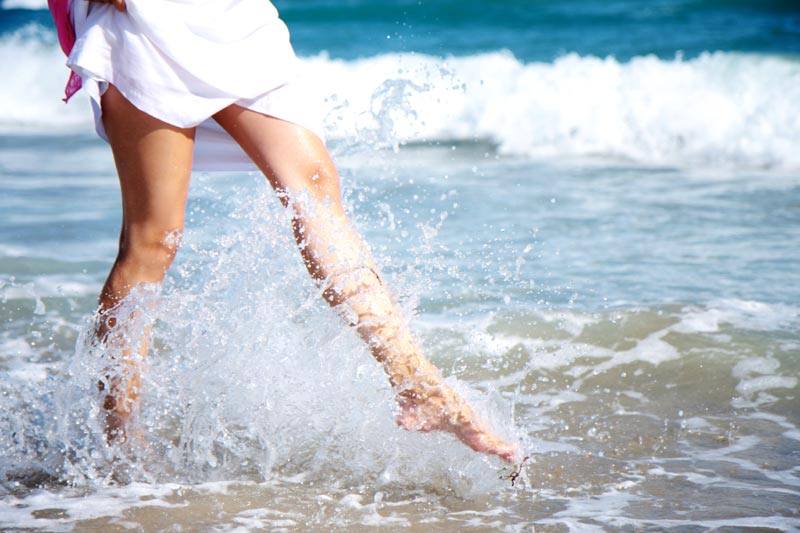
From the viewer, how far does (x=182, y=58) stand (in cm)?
220

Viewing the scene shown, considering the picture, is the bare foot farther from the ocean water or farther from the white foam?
the white foam

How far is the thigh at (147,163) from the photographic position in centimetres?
225

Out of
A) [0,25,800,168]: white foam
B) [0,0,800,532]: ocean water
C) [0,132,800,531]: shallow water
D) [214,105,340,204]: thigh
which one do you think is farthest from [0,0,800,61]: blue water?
[214,105,340,204]: thigh

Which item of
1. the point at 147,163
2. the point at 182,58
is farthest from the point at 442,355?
the point at 182,58

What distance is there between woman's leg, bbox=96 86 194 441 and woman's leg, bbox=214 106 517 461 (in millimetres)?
171

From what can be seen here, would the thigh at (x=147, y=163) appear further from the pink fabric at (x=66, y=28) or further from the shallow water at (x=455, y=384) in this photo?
the shallow water at (x=455, y=384)

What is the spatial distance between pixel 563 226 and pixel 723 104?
4.23 metres

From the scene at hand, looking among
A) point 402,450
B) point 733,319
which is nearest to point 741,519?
point 402,450

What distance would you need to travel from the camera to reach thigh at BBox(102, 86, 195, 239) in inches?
88.6

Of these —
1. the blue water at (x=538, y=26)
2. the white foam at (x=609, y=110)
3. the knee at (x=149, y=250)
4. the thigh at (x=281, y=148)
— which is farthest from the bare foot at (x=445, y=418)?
the blue water at (x=538, y=26)

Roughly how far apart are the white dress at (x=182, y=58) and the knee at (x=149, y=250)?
296mm

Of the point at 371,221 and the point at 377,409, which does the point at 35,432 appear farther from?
the point at 371,221

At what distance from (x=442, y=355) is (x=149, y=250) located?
1.31 m

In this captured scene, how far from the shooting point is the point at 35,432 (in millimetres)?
2658
